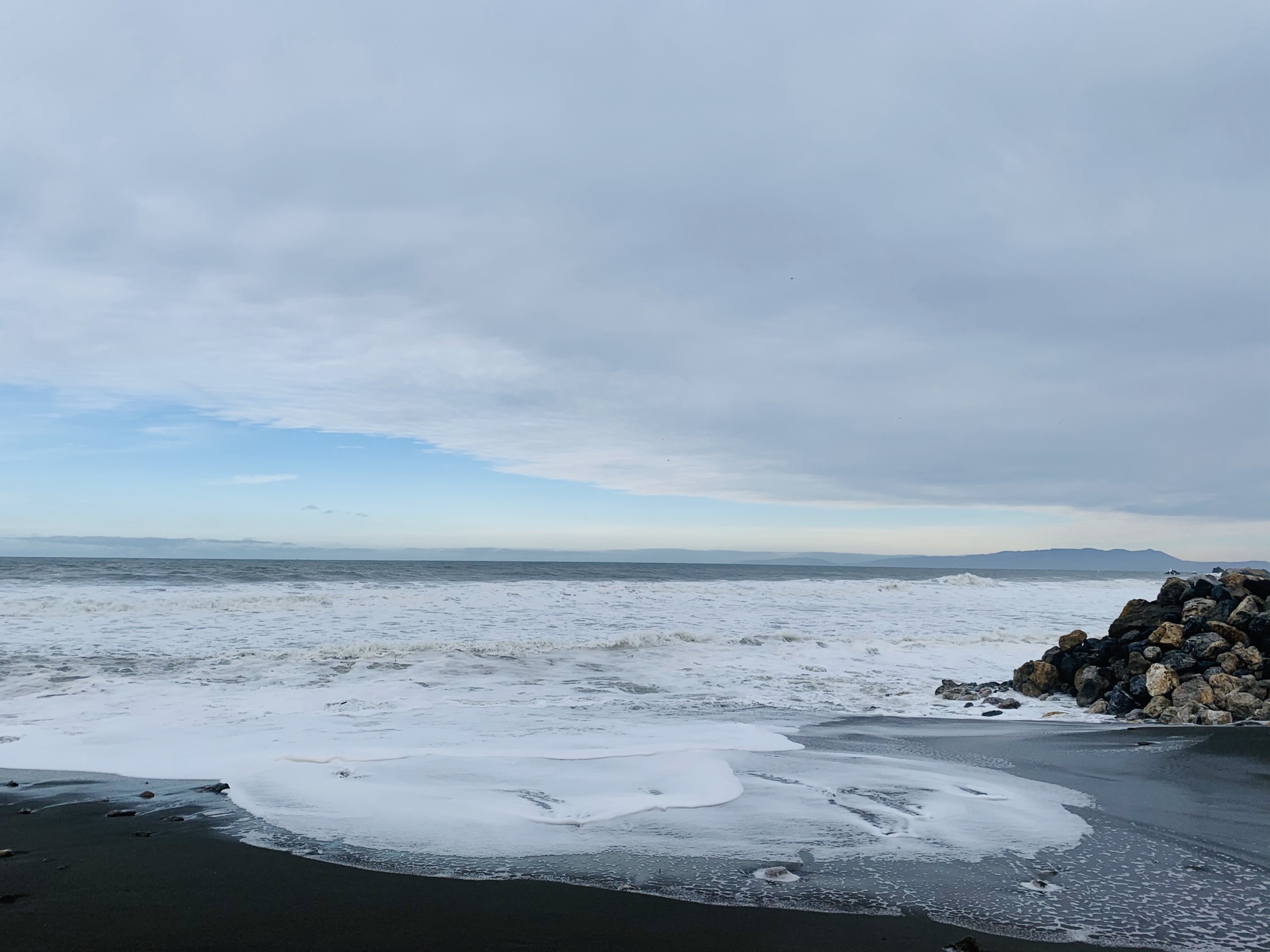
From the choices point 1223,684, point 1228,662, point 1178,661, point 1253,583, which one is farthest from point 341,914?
point 1253,583

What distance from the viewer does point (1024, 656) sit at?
16.7m

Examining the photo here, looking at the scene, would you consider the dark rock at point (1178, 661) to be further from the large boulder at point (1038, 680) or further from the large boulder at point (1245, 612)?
the large boulder at point (1038, 680)

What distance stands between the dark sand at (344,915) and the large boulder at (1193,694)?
786 cm

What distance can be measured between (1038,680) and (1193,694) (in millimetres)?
2177

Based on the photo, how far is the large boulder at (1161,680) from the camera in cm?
1008

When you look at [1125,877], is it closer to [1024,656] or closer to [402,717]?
[402,717]

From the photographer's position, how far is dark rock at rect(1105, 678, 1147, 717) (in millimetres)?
10211

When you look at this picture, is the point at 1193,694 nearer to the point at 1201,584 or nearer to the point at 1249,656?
the point at 1249,656

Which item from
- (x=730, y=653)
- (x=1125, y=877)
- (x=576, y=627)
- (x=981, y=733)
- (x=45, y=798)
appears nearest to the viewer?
(x=1125, y=877)

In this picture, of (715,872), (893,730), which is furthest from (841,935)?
(893,730)

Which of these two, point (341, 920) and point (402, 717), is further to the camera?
point (402, 717)

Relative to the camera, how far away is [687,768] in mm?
6918

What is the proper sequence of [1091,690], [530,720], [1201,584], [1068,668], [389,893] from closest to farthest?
[389,893] → [530,720] → [1091,690] → [1068,668] → [1201,584]

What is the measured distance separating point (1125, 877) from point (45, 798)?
24.7 feet
